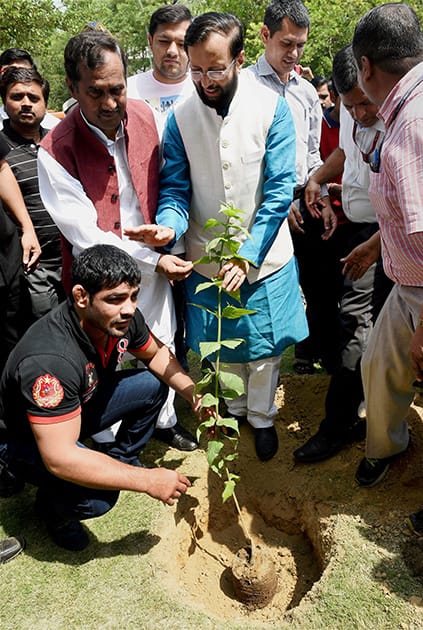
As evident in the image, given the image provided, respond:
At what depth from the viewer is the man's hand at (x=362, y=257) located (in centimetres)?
304

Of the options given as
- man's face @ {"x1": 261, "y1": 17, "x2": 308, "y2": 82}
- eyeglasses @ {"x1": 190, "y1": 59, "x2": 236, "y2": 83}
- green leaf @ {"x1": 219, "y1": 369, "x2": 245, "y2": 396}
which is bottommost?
green leaf @ {"x1": 219, "y1": 369, "x2": 245, "y2": 396}

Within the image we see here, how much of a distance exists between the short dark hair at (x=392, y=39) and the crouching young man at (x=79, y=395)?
1.30m

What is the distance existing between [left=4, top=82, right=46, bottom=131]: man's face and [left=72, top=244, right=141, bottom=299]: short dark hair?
163 cm

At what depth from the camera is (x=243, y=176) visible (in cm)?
300

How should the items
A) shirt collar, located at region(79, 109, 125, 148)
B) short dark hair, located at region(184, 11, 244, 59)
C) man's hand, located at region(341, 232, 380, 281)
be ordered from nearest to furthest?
short dark hair, located at region(184, 11, 244, 59), shirt collar, located at region(79, 109, 125, 148), man's hand, located at region(341, 232, 380, 281)

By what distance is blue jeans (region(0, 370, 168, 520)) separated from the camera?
9.13 feet

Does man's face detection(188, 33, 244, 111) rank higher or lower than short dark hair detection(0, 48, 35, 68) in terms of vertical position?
lower

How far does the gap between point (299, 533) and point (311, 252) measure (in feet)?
5.90

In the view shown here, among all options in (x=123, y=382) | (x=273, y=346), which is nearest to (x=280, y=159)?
(x=273, y=346)

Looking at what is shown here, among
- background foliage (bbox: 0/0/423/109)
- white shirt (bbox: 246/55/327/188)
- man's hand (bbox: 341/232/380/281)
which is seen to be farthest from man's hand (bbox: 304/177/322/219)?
background foliage (bbox: 0/0/423/109)

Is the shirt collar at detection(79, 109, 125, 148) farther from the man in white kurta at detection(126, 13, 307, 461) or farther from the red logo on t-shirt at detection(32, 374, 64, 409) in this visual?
the red logo on t-shirt at detection(32, 374, 64, 409)

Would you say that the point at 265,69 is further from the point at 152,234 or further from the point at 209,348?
the point at 209,348

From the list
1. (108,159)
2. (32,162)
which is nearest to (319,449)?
(108,159)

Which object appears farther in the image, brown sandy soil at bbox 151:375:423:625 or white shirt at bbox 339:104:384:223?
white shirt at bbox 339:104:384:223
